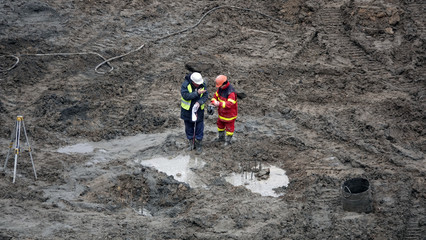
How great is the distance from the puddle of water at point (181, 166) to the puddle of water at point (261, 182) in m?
0.66

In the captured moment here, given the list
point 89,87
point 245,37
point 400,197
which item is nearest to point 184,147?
point 89,87

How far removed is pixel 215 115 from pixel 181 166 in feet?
7.63

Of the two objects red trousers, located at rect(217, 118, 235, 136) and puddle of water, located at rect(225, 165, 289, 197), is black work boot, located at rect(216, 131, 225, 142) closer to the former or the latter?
red trousers, located at rect(217, 118, 235, 136)

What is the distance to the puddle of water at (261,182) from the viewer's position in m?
10.2

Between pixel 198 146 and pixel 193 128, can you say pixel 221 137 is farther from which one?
pixel 193 128

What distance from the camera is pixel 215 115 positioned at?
1282cm

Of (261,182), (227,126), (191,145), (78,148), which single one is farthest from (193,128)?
(78,148)

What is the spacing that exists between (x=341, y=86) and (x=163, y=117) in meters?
4.74

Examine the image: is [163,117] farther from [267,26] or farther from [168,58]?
[267,26]

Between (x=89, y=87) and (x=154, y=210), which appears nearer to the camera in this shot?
(x=154, y=210)

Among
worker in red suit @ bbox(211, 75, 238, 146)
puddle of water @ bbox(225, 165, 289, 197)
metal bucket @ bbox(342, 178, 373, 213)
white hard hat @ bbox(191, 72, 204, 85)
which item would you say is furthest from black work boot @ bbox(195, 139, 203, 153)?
metal bucket @ bbox(342, 178, 373, 213)

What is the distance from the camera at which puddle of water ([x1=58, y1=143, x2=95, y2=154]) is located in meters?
11.5

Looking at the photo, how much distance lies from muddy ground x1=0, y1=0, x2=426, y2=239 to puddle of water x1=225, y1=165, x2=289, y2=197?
0.86 ft

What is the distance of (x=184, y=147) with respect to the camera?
11539 millimetres
